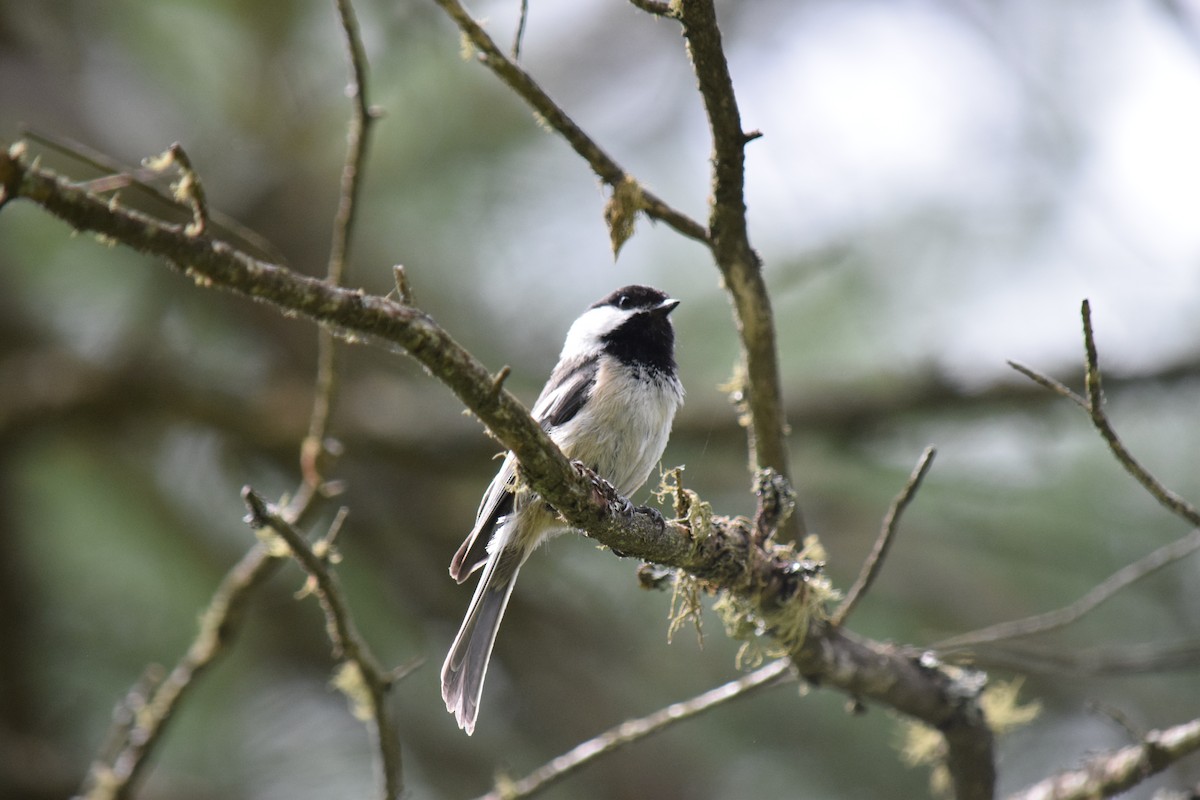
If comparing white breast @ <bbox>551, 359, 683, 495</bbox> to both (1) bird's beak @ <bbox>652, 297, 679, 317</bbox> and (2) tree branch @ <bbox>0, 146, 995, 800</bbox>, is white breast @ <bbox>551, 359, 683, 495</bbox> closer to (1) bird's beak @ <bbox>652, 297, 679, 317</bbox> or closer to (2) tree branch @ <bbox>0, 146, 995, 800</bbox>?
(1) bird's beak @ <bbox>652, 297, 679, 317</bbox>

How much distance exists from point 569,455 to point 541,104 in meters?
1.23

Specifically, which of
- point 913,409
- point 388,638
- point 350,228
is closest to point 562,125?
point 350,228

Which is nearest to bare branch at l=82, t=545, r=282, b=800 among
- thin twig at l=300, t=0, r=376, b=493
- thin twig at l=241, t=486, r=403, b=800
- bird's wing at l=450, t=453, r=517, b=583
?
thin twig at l=300, t=0, r=376, b=493

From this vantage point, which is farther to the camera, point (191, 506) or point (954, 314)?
point (954, 314)

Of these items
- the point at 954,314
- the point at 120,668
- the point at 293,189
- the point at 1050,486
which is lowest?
the point at 120,668

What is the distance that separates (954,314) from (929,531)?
1.25m

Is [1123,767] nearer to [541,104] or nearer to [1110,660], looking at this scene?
[1110,660]

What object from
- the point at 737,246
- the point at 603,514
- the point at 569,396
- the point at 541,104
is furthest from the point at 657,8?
the point at 569,396

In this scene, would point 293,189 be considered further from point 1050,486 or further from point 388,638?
point 1050,486

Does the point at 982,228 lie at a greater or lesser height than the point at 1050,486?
greater

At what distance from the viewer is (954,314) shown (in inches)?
223

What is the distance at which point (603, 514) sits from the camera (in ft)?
7.47

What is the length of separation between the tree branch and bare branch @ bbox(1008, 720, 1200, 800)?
0.19 metres

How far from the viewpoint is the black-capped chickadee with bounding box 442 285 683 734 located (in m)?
3.11
